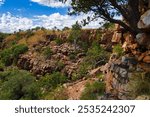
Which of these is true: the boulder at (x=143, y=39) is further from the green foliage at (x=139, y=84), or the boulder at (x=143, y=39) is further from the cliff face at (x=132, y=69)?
the green foliage at (x=139, y=84)

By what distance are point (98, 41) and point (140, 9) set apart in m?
37.0

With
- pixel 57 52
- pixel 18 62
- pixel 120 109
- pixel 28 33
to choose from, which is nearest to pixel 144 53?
pixel 120 109

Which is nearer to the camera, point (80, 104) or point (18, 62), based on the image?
point (80, 104)

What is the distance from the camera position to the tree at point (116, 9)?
52.1 ft

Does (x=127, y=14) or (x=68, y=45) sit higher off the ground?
(x=127, y=14)

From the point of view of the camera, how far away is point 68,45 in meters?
56.9

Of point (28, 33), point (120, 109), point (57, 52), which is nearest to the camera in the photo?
point (120, 109)

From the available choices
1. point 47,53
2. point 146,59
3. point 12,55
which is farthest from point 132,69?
point 12,55

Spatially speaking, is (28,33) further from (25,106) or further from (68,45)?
(25,106)

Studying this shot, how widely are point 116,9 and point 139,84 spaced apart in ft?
11.9

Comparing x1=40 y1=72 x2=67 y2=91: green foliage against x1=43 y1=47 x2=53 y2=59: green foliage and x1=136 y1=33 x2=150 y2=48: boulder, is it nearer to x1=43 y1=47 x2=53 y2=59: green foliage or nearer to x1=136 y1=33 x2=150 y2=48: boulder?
x1=43 y1=47 x2=53 y2=59: green foliage

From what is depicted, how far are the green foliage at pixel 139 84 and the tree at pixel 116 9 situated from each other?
189cm

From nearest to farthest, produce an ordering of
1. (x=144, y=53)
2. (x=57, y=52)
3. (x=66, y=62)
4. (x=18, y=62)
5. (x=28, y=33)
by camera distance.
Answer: (x=144, y=53) → (x=66, y=62) → (x=57, y=52) → (x=18, y=62) → (x=28, y=33)

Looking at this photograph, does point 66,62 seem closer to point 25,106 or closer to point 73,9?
point 73,9
